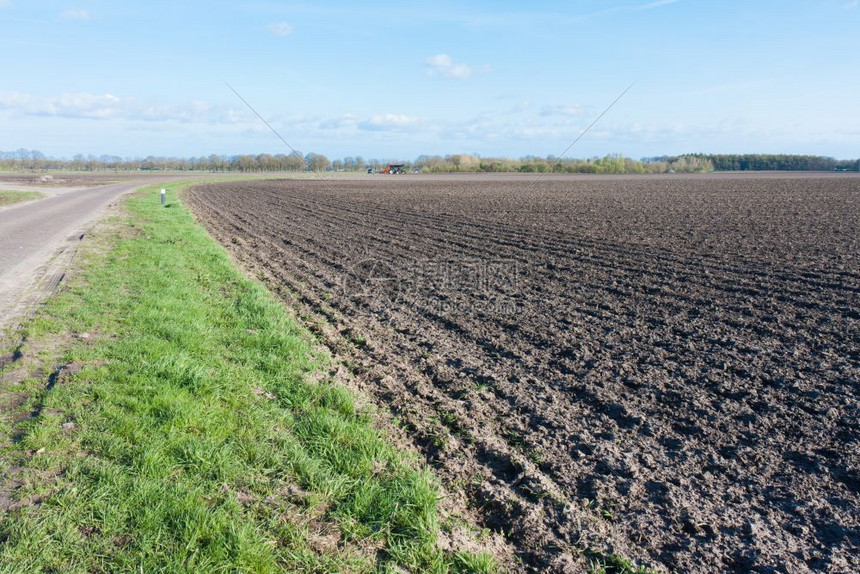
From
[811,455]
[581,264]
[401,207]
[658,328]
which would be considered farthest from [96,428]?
[401,207]

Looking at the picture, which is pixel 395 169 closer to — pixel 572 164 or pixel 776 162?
pixel 572 164

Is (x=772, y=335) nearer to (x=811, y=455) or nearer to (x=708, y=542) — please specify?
(x=811, y=455)

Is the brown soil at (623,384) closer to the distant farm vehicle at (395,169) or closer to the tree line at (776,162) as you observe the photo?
the distant farm vehicle at (395,169)

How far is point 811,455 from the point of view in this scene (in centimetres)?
470

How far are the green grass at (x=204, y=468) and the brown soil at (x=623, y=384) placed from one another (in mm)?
656

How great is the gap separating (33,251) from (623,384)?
1477 cm

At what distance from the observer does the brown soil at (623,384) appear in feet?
12.4

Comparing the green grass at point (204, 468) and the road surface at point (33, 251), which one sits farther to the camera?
the road surface at point (33, 251)

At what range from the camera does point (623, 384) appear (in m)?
6.14

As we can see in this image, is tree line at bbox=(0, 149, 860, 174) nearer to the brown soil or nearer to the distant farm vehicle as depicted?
the distant farm vehicle

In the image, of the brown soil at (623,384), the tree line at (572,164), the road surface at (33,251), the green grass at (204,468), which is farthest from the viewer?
the tree line at (572,164)

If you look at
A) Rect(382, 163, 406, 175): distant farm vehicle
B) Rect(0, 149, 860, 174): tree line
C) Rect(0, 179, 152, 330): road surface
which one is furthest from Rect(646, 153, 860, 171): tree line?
Rect(0, 179, 152, 330): road surface

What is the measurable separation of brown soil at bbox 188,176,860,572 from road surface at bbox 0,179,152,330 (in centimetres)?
403

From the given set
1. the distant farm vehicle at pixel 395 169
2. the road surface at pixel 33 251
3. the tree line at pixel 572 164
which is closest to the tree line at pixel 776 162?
the tree line at pixel 572 164
